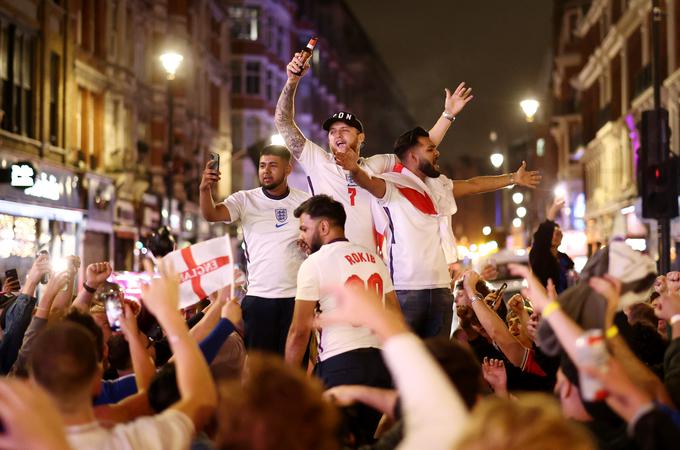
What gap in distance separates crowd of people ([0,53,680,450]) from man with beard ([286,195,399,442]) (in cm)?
1

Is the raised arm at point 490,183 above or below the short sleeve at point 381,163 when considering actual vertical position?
below

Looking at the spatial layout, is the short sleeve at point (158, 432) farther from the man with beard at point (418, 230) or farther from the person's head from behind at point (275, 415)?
the man with beard at point (418, 230)

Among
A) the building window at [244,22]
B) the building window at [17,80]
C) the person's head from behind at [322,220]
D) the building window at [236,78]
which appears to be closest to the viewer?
the person's head from behind at [322,220]

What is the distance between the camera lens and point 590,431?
4.44 meters

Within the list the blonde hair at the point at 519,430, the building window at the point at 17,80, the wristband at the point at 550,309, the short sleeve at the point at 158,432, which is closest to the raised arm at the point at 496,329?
the wristband at the point at 550,309

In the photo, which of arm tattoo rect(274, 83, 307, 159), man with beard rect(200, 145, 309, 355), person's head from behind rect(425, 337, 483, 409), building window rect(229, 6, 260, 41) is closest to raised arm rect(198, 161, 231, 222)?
man with beard rect(200, 145, 309, 355)

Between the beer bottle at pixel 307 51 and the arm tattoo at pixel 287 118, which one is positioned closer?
the beer bottle at pixel 307 51

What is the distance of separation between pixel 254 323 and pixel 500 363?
2887mm

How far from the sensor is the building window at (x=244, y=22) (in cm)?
6275

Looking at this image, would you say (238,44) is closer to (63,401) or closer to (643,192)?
(643,192)

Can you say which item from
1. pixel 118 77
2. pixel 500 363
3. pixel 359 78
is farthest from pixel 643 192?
pixel 359 78

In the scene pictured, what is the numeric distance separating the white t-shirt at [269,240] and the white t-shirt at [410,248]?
2.64ft

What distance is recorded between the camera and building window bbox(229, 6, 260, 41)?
6275 cm

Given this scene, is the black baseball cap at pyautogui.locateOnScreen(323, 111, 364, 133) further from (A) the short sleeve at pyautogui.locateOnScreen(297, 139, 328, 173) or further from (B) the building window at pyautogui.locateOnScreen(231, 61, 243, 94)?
(B) the building window at pyautogui.locateOnScreen(231, 61, 243, 94)
